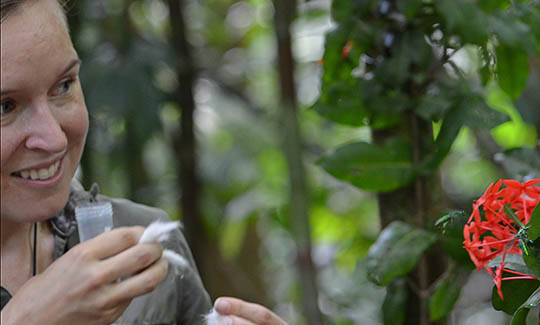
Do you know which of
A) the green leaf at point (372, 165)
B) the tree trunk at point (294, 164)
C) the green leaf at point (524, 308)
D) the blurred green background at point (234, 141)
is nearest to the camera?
the green leaf at point (524, 308)

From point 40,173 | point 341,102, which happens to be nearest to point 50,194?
point 40,173

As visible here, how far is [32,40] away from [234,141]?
1.62m

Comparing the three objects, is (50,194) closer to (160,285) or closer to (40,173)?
(40,173)

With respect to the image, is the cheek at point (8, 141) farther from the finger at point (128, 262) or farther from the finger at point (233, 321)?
the finger at point (233, 321)

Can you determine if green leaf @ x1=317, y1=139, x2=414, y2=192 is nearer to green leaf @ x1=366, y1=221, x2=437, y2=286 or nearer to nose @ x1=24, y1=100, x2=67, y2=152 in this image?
green leaf @ x1=366, y1=221, x2=437, y2=286

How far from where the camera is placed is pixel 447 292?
835 mm

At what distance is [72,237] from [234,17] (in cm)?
187

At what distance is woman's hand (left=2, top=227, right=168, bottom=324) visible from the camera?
1.99 feet

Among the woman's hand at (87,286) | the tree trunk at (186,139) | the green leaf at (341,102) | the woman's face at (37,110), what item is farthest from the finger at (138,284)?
the tree trunk at (186,139)

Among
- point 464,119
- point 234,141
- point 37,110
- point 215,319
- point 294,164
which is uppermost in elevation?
point 37,110

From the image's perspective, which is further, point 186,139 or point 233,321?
point 186,139

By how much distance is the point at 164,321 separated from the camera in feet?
2.82

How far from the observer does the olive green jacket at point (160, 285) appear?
84cm

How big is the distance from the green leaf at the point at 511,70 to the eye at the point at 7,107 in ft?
1.92
